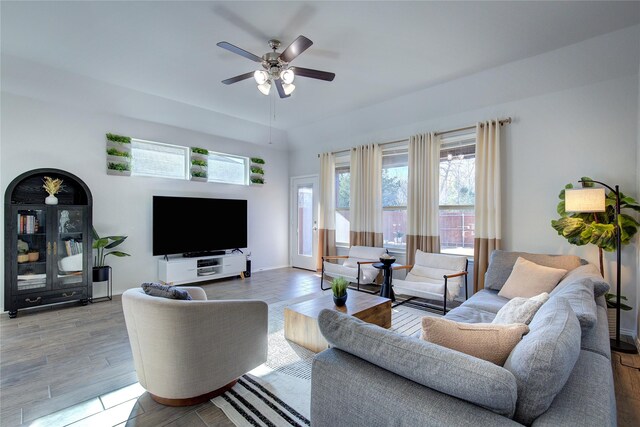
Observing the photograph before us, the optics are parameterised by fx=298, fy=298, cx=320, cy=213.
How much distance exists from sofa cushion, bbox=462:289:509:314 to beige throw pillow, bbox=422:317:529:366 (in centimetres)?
172

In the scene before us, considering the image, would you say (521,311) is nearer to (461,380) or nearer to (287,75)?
(461,380)

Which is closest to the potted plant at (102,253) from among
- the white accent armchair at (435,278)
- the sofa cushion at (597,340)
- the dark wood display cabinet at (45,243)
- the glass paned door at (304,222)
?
the dark wood display cabinet at (45,243)

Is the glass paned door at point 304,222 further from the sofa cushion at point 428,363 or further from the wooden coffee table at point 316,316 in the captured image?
Result: the sofa cushion at point 428,363

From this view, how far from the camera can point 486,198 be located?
418 centimetres

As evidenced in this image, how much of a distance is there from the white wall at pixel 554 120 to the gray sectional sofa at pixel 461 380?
2.79 meters

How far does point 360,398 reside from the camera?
3.93ft

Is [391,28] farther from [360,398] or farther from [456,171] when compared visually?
[360,398]

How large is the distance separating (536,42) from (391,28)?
1571 mm

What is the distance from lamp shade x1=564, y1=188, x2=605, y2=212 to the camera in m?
2.93

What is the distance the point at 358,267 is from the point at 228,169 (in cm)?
339

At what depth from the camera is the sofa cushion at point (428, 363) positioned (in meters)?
0.94

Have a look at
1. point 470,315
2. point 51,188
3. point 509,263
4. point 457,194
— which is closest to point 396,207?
point 457,194

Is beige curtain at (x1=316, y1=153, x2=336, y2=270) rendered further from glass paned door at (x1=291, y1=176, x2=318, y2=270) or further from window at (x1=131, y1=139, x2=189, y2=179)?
window at (x1=131, y1=139, x2=189, y2=179)

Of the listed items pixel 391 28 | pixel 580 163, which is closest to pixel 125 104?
pixel 391 28
